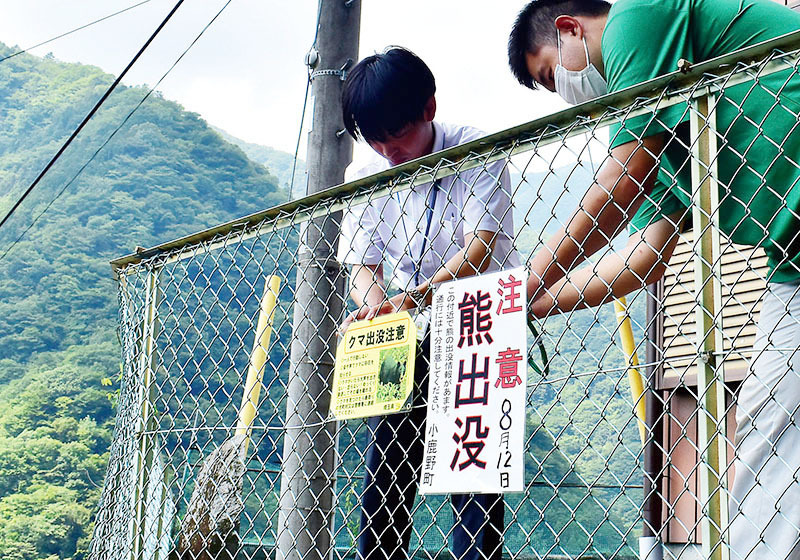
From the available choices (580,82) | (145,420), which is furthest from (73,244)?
(580,82)

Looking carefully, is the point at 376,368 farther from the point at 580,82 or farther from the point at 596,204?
the point at 580,82

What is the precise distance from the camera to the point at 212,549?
332 centimetres

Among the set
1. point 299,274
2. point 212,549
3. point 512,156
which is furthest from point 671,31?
point 212,549

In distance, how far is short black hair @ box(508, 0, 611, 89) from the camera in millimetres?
2086

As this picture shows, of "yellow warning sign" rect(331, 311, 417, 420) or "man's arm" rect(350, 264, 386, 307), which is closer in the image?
"yellow warning sign" rect(331, 311, 417, 420)

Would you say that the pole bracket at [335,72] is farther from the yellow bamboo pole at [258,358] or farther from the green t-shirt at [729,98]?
the green t-shirt at [729,98]

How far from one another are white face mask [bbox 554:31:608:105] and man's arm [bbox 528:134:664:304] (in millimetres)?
400

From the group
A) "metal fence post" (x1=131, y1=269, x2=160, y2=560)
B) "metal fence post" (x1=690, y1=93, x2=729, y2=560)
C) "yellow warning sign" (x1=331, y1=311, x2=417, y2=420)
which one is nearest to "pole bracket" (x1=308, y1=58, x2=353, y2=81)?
"metal fence post" (x1=131, y1=269, x2=160, y2=560)

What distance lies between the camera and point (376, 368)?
1.84 meters

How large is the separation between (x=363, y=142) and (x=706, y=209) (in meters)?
1.22

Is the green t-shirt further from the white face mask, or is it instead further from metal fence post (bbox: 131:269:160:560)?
metal fence post (bbox: 131:269:160:560)

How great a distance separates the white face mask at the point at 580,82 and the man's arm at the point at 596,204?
400mm

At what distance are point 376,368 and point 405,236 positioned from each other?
1.95 ft

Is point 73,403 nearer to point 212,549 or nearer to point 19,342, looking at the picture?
point 19,342
